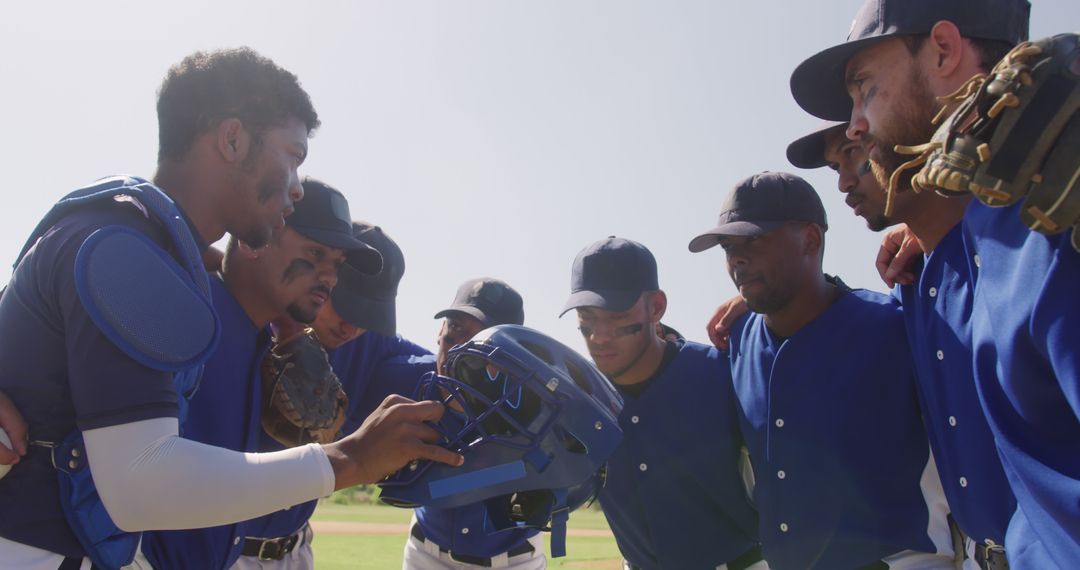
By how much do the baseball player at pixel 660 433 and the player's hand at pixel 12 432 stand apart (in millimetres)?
3211

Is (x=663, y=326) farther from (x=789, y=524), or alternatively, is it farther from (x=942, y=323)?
(x=942, y=323)

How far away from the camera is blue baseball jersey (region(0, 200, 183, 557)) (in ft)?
7.43

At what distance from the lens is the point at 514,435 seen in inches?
122

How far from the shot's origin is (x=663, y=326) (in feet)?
17.9

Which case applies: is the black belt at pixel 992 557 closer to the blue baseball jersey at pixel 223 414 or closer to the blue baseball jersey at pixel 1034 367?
the blue baseball jersey at pixel 1034 367

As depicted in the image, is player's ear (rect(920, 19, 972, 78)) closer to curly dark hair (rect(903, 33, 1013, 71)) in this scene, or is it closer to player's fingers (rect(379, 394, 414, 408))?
curly dark hair (rect(903, 33, 1013, 71))

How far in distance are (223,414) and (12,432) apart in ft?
3.61

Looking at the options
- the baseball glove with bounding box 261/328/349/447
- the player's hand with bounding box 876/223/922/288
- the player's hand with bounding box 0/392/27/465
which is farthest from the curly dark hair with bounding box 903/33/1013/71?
the player's hand with bounding box 0/392/27/465

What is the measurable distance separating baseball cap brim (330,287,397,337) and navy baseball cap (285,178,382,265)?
78cm

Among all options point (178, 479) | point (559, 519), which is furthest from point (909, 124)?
point (178, 479)

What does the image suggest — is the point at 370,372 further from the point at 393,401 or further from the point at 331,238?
the point at 393,401

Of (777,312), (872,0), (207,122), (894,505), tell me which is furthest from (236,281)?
(894,505)

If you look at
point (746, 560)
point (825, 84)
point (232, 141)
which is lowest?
point (746, 560)

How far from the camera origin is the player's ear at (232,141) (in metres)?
3.03
